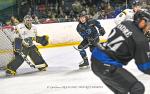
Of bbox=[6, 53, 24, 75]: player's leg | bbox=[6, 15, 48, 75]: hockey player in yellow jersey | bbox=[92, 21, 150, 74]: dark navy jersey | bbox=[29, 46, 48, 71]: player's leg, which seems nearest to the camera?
bbox=[92, 21, 150, 74]: dark navy jersey

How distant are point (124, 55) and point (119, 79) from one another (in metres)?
0.22

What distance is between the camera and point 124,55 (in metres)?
3.87

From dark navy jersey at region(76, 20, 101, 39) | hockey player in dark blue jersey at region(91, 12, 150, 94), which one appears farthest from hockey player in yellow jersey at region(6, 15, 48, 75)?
hockey player in dark blue jersey at region(91, 12, 150, 94)

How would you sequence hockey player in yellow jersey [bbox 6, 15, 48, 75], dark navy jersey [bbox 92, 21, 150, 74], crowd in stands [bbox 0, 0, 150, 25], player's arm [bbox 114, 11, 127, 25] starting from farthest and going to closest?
crowd in stands [bbox 0, 0, 150, 25] < hockey player in yellow jersey [bbox 6, 15, 48, 75] < player's arm [bbox 114, 11, 127, 25] < dark navy jersey [bbox 92, 21, 150, 74]

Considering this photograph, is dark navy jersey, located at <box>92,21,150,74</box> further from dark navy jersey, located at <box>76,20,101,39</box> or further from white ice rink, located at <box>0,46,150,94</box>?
dark navy jersey, located at <box>76,20,101,39</box>

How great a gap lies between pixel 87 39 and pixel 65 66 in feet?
2.76

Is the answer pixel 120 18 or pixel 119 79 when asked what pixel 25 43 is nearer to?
pixel 120 18

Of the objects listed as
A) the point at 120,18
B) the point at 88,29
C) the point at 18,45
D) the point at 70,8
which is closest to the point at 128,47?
the point at 120,18

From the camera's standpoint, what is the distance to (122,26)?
3.91 metres

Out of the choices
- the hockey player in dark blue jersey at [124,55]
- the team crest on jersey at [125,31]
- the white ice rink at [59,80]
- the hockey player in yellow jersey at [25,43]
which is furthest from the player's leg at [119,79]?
the hockey player in yellow jersey at [25,43]

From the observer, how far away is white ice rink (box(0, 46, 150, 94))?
6.28 meters

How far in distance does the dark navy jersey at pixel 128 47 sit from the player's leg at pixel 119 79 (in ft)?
0.21

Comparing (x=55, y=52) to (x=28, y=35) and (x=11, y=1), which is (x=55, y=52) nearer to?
(x=28, y=35)

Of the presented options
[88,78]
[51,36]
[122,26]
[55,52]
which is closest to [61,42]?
[51,36]
